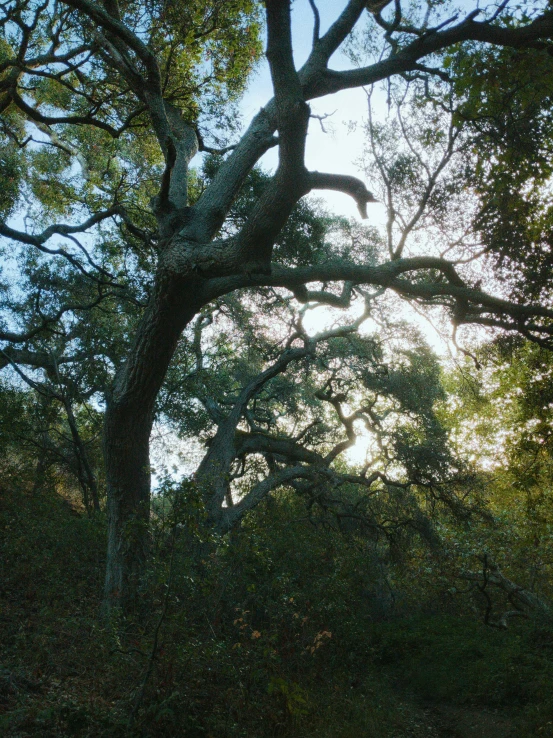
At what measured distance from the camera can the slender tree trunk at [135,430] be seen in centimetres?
660

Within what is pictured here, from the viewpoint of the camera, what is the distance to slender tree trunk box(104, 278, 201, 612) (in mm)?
6602

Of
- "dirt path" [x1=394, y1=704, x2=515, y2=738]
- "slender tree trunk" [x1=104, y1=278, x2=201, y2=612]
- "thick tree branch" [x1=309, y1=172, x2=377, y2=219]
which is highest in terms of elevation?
"thick tree branch" [x1=309, y1=172, x2=377, y2=219]

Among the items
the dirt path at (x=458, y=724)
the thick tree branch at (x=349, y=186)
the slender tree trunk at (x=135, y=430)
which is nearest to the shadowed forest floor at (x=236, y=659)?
the dirt path at (x=458, y=724)

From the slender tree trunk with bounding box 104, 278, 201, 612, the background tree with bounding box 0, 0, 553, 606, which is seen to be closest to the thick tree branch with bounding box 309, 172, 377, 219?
the background tree with bounding box 0, 0, 553, 606

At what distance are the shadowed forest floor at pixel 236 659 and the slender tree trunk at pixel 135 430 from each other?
43cm

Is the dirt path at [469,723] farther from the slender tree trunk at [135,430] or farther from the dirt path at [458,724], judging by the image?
the slender tree trunk at [135,430]

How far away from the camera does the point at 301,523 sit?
36.6ft

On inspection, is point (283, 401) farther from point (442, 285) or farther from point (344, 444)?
point (442, 285)

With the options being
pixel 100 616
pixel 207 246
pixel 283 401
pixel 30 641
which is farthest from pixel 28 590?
pixel 283 401

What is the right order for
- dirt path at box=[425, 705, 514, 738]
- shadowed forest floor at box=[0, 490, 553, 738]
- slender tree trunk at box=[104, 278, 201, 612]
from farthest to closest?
slender tree trunk at box=[104, 278, 201, 612], dirt path at box=[425, 705, 514, 738], shadowed forest floor at box=[0, 490, 553, 738]

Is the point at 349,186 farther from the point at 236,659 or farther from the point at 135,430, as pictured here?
the point at 236,659

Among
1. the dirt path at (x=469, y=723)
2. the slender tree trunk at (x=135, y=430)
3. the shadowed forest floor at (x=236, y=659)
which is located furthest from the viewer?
the slender tree trunk at (x=135, y=430)

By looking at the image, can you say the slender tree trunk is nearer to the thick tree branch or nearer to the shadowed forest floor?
the shadowed forest floor

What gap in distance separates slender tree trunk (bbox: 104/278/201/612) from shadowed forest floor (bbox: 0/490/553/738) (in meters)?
0.43
